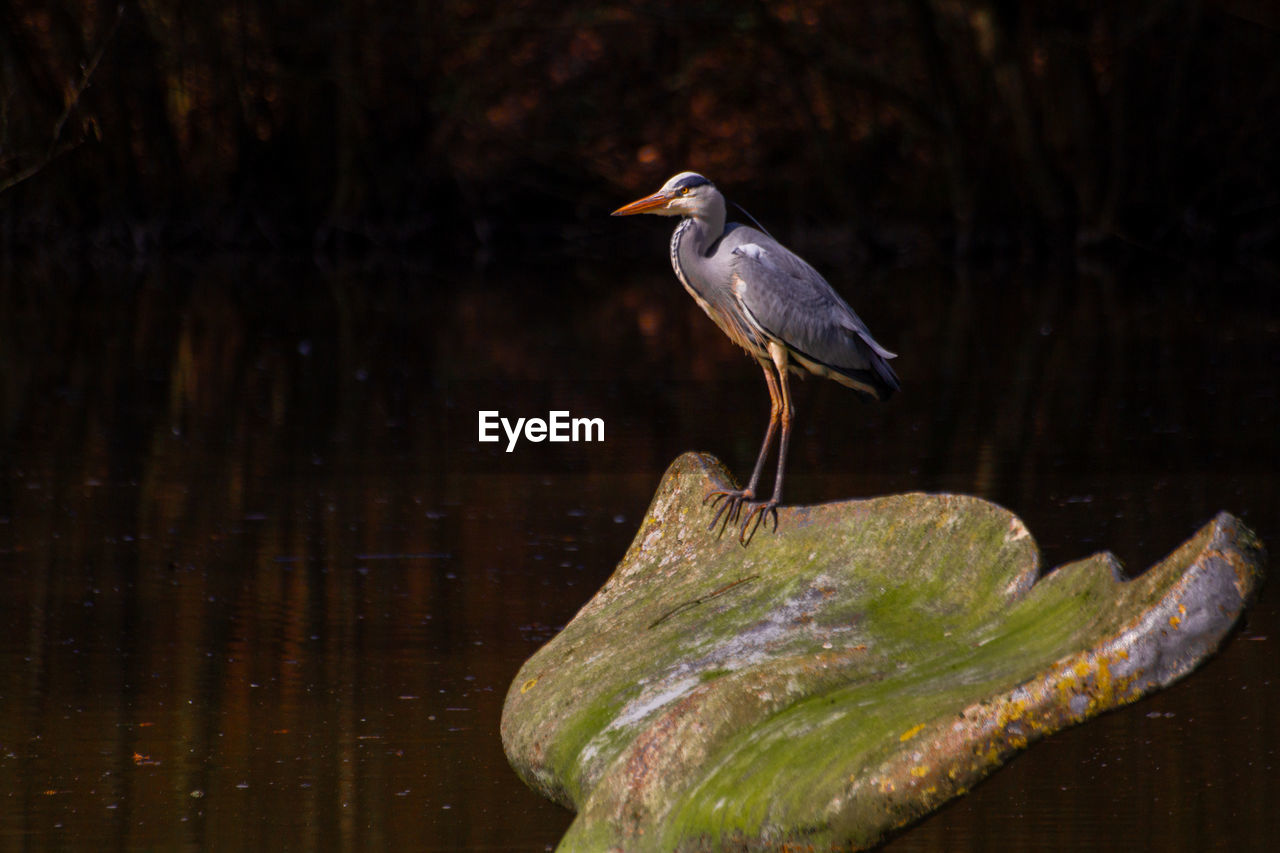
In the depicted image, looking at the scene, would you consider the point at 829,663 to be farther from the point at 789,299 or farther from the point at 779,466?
the point at 789,299

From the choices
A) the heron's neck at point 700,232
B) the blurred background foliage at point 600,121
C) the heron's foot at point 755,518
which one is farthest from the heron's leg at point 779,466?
the blurred background foliage at point 600,121

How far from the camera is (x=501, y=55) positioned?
28000 millimetres

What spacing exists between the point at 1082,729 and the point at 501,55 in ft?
76.5

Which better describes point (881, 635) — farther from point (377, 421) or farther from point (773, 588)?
point (377, 421)

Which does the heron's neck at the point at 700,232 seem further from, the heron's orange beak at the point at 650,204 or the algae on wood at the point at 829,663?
the algae on wood at the point at 829,663

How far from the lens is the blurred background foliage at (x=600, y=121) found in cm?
2369

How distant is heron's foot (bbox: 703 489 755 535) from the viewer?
520 centimetres

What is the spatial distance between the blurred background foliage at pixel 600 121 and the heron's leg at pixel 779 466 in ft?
56.5

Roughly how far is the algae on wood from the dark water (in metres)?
0.48

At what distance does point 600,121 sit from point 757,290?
23.4m

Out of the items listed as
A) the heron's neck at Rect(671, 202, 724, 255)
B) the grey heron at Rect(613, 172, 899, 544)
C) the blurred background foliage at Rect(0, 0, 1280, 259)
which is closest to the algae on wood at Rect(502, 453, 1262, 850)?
the grey heron at Rect(613, 172, 899, 544)

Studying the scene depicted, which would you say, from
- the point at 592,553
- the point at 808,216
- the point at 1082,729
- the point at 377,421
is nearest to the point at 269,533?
the point at 592,553

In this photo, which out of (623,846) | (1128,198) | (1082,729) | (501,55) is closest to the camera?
(623,846)

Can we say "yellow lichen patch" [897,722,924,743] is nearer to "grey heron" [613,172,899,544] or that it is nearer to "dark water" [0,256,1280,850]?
"dark water" [0,256,1280,850]
